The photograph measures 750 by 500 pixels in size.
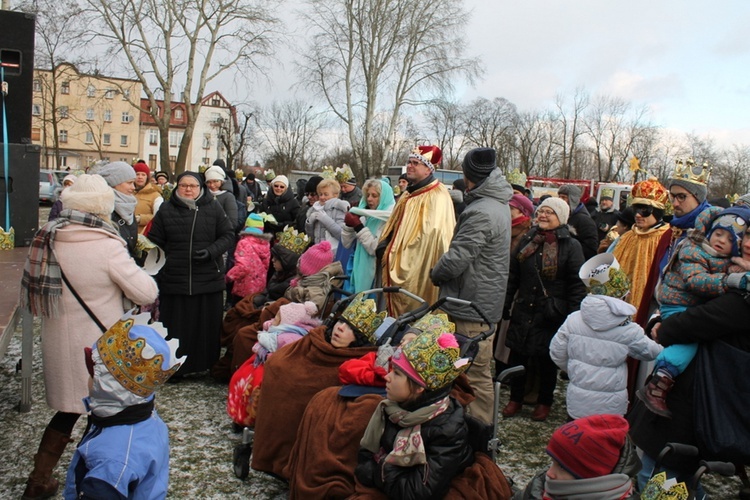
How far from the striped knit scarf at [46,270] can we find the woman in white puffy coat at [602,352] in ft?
10.4

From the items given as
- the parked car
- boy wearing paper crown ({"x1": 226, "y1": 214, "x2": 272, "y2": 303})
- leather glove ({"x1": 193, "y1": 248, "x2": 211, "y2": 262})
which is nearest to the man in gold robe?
leather glove ({"x1": 193, "y1": 248, "x2": 211, "y2": 262})

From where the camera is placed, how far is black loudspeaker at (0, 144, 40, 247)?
18.2 ft

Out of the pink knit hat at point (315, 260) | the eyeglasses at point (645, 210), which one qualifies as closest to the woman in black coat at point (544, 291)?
the eyeglasses at point (645, 210)

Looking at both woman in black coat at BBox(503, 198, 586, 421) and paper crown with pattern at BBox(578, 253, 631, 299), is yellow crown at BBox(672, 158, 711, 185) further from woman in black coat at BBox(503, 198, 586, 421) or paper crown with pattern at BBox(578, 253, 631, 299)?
woman in black coat at BBox(503, 198, 586, 421)

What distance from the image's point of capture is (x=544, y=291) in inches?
205

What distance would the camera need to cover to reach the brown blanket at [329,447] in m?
3.18

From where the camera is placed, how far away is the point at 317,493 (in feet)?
10.3

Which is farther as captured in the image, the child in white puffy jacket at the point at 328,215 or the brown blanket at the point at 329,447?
the child in white puffy jacket at the point at 328,215

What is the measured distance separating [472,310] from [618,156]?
175ft

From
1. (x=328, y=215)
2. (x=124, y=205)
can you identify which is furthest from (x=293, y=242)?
(x=124, y=205)

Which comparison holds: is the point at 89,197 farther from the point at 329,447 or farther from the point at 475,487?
the point at 475,487

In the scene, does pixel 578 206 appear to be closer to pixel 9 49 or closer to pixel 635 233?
pixel 635 233

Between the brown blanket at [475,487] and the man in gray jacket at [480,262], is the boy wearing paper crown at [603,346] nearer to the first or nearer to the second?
the man in gray jacket at [480,262]

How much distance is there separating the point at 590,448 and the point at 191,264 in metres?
4.22
